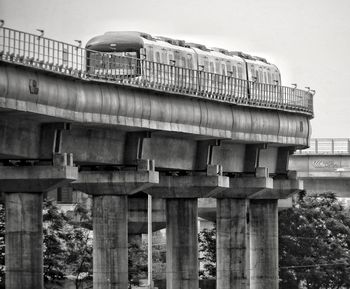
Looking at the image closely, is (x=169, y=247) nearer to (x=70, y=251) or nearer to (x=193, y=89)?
(x=193, y=89)

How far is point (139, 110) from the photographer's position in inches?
3322

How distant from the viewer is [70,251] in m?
118

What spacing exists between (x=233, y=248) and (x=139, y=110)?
2366cm

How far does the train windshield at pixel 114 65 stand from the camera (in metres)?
82.6

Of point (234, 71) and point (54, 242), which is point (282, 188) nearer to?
point (234, 71)

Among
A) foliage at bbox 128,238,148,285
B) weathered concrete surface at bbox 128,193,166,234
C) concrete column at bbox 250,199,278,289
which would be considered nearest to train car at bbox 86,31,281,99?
concrete column at bbox 250,199,278,289

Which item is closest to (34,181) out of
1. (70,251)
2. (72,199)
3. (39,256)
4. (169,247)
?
(39,256)

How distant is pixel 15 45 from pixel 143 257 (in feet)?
189

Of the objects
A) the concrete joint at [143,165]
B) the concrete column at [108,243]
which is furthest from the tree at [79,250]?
the concrete joint at [143,165]

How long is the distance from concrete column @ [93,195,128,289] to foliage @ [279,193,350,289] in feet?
177

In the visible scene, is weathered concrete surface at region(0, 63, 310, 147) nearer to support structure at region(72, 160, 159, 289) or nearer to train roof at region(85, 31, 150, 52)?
support structure at region(72, 160, 159, 289)

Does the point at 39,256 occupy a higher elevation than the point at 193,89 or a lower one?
lower

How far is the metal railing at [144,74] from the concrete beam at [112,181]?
3.85 meters

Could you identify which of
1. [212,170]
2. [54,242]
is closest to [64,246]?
[54,242]
